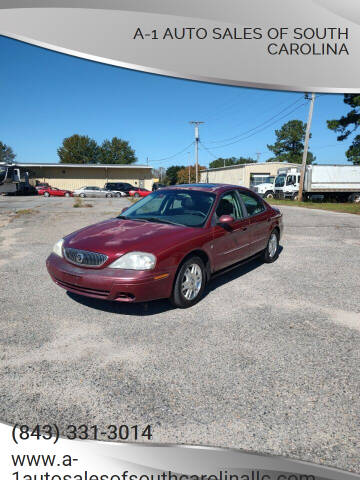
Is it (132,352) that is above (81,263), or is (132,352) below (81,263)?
below

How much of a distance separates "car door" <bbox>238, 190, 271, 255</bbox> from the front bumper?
218 centimetres

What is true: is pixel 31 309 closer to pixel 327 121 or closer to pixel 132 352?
pixel 132 352

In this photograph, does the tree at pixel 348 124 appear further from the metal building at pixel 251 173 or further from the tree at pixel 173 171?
the tree at pixel 173 171

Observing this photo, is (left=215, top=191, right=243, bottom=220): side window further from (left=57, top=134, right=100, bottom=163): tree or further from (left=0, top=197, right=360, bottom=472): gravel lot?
(left=57, top=134, right=100, bottom=163): tree

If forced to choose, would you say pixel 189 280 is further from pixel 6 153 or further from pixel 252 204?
pixel 6 153

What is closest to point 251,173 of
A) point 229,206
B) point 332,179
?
point 332,179

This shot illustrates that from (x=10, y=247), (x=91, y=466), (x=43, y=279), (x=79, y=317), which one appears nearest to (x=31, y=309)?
(x=79, y=317)

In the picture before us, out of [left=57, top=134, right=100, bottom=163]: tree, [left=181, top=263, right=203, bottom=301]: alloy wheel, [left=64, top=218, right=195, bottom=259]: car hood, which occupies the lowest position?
[left=181, top=263, right=203, bottom=301]: alloy wheel

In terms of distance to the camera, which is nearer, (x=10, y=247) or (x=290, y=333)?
(x=290, y=333)

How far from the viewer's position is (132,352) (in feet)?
9.52

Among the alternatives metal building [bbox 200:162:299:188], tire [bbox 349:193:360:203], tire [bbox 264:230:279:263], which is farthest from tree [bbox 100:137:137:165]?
tire [bbox 264:230:279:263]

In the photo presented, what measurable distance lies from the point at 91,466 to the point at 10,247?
273 inches

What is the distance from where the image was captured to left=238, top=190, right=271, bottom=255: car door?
5.29m

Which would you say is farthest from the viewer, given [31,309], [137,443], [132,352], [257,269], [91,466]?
[257,269]
